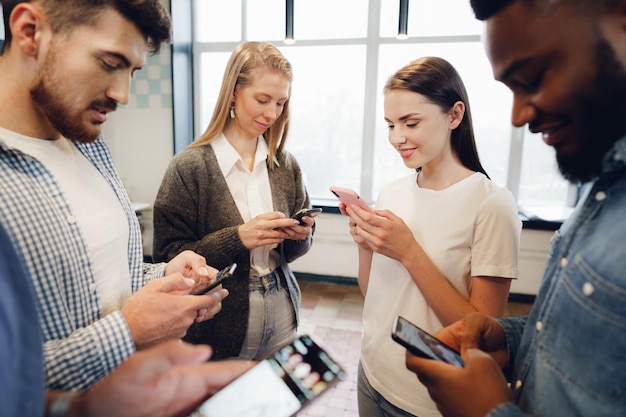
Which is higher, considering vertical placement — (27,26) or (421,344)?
(27,26)

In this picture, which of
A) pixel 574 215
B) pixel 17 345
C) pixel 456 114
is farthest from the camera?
pixel 456 114

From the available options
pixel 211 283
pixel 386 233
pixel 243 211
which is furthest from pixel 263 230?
pixel 386 233

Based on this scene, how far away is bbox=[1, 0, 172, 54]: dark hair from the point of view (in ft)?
2.79

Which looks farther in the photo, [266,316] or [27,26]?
[266,316]

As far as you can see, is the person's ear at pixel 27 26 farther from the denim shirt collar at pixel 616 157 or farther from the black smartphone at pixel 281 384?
the denim shirt collar at pixel 616 157

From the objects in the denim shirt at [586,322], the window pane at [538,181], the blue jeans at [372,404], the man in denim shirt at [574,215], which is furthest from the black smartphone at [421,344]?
the window pane at [538,181]

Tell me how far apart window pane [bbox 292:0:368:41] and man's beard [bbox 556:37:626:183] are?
12.5ft

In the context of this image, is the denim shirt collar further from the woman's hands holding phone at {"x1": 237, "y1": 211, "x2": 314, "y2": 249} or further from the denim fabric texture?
the woman's hands holding phone at {"x1": 237, "y1": 211, "x2": 314, "y2": 249}

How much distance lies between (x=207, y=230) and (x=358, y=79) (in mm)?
3169

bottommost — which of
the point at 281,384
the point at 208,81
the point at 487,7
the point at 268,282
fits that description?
the point at 268,282

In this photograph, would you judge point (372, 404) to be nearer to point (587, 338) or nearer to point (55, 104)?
point (587, 338)

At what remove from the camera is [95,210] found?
0.99m

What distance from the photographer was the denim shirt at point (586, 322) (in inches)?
22.3

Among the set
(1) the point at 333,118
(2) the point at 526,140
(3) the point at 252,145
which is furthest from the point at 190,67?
(2) the point at 526,140
